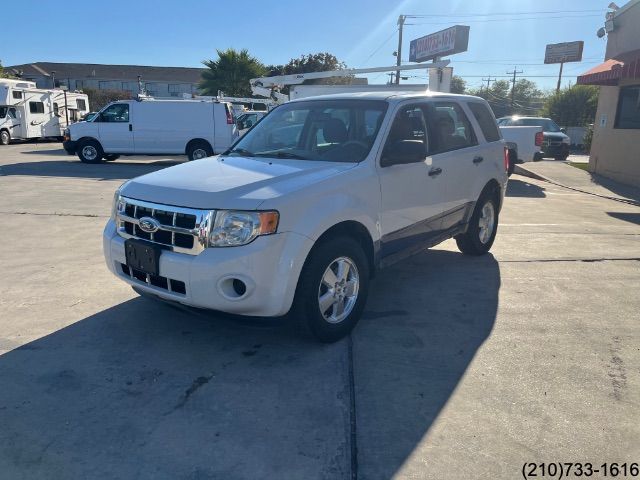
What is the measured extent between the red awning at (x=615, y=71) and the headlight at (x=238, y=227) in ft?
40.3

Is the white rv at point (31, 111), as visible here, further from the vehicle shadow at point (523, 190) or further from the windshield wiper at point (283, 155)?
the windshield wiper at point (283, 155)

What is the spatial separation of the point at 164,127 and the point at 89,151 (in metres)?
2.79

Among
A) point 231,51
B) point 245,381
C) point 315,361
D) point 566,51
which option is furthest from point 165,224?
point 566,51

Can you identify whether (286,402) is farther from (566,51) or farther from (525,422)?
(566,51)

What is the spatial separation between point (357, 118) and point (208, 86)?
44.5 m

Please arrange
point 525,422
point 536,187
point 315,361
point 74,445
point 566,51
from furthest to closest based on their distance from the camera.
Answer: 1. point 566,51
2. point 536,187
3. point 315,361
4. point 525,422
5. point 74,445

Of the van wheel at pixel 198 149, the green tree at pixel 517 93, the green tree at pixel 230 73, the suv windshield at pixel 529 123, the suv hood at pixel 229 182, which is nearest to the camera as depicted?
the suv hood at pixel 229 182

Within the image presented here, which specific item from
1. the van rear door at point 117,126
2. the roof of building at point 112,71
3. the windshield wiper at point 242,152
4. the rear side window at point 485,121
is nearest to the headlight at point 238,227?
the windshield wiper at point 242,152

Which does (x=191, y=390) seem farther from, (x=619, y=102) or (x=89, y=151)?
(x=89, y=151)

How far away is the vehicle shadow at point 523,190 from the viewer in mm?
12391

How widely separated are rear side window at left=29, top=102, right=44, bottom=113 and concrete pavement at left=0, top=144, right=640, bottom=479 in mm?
24074

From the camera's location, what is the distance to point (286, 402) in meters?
3.16

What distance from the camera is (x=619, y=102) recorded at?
15.1m

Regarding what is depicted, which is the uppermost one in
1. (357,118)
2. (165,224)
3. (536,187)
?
(357,118)
